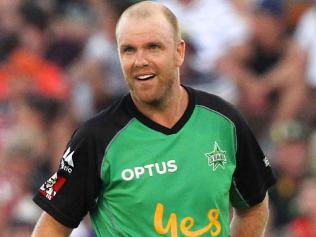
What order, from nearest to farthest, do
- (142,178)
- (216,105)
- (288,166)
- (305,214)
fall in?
(142,178) → (216,105) → (305,214) → (288,166)

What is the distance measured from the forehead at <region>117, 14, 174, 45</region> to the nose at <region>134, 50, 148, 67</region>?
0.17 ft

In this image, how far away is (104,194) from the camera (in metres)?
4.45

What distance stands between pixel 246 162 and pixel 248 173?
0.06 m

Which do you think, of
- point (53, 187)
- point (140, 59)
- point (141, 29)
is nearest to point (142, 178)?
point (53, 187)

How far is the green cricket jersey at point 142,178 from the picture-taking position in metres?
4.39

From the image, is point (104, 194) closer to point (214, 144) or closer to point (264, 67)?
point (214, 144)

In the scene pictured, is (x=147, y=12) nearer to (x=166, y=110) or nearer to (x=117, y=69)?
(x=166, y=110)

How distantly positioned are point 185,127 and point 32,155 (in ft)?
14.7

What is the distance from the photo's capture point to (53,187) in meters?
4.46

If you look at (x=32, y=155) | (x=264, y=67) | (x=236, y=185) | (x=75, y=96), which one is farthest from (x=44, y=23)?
(x=236, y=185)

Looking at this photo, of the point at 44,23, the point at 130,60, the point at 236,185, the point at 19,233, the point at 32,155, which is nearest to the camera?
the point at 130,60

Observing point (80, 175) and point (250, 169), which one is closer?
point (80, 175)

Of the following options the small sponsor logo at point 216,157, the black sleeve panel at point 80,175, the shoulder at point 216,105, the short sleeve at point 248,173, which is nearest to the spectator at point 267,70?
the short sleeve at point 248,173

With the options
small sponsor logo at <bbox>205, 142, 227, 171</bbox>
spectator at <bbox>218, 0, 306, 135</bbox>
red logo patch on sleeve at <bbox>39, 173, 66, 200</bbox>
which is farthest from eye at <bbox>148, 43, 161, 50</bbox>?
spectator at <bbox>218, 0, 306, 135</bbox>
